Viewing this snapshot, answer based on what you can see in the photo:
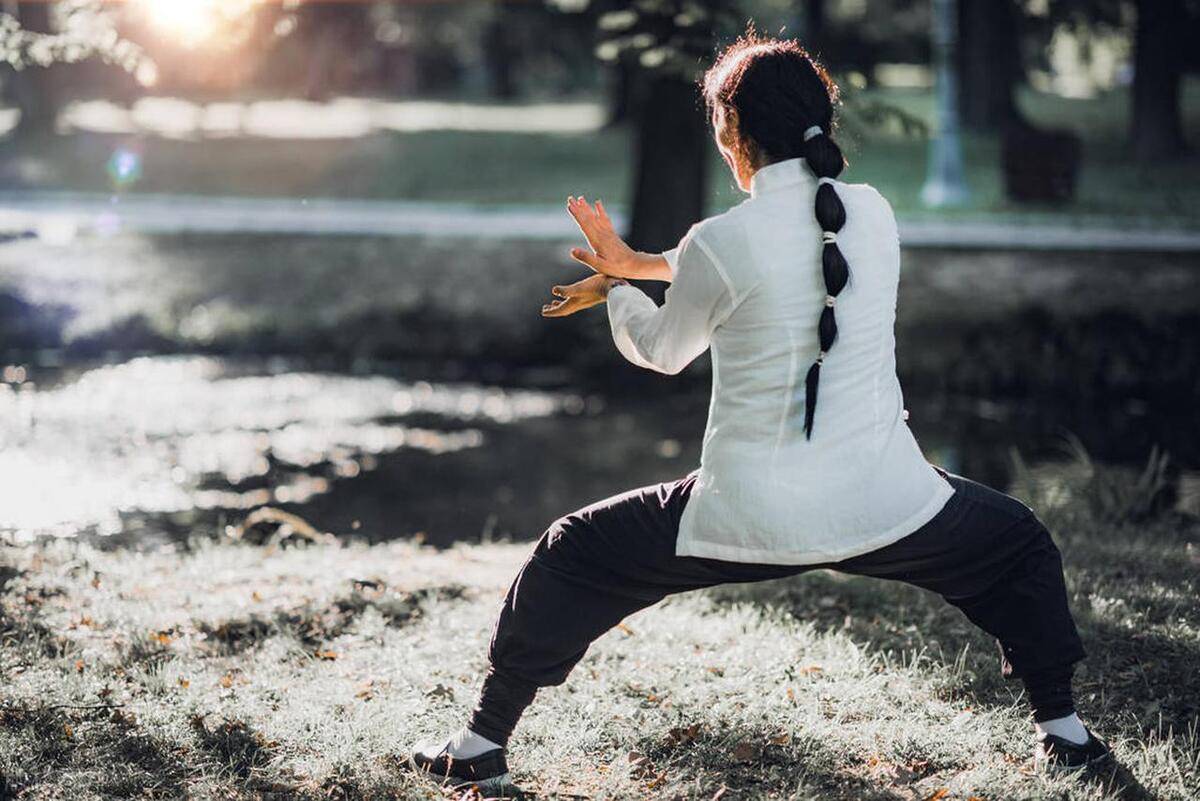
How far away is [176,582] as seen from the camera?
6340 mm

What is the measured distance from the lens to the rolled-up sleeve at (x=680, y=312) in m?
3.50

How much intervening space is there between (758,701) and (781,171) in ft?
5.77

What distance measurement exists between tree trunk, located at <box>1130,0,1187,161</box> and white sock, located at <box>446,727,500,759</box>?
2161cm

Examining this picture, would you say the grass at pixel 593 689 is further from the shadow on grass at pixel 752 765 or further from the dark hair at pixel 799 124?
the dark hair at pixel 799 124

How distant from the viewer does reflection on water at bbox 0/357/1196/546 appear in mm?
9680

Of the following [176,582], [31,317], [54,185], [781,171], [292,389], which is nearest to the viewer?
[781,171]

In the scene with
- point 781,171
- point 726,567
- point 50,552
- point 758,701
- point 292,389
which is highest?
point 781,171

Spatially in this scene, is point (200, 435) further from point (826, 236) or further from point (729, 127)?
point (826, 236)

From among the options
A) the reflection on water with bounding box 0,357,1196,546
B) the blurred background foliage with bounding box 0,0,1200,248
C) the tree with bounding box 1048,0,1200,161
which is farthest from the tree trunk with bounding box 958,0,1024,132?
the reflection on water with bounding box 0,357,1196,546

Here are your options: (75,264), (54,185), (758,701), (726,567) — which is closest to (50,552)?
(758,701)

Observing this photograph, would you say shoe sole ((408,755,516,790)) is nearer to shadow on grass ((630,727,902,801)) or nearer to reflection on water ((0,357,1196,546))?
shadow on grass ((630,727,902,801))

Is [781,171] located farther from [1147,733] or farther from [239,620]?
[239,620]

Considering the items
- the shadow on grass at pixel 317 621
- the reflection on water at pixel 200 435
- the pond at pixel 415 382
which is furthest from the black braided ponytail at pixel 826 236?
the reflection on water at pixel 200 435

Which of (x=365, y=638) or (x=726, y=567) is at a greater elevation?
(x=726, y=567)
